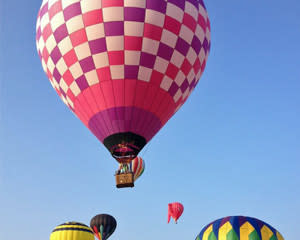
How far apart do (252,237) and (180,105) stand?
20.3ft

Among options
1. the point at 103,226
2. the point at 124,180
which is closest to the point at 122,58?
the point at 124,180

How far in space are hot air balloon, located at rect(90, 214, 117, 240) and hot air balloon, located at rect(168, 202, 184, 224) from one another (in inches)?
205

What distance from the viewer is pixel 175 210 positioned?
2877cm

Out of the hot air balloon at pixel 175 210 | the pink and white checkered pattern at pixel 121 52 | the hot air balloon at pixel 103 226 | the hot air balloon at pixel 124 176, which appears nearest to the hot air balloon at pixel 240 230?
the hot air balloon at pixel 124 176

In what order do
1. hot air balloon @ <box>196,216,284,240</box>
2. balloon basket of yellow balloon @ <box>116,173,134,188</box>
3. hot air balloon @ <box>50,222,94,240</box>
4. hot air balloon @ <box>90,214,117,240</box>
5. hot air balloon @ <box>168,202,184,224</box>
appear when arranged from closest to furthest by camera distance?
balloon basket of yellow balloon @ <box>116,173,134,188</box> < hot air balloon @ <box>196,216,284,240</box> < hot air balloon @ <box>50,222,94,240</box> < hot air balloon @ <box>90,214,117,240</box> < hot air balloon @ <box>168,202,184,224</box>

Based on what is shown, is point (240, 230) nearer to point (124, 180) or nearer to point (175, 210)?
point (124, 180)

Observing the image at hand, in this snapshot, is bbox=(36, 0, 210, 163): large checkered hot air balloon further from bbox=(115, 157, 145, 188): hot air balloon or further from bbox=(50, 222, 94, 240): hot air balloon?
bbox=(50, 222, 94, 240): hot air balloon

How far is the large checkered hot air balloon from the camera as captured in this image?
10500mm

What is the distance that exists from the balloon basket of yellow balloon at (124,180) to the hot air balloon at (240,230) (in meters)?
5.96

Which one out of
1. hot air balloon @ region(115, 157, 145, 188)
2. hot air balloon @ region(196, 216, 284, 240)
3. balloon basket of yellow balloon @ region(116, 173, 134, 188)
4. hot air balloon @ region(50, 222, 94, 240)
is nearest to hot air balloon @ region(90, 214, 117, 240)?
hot air balloon @ region(50, 222, 94, 240)

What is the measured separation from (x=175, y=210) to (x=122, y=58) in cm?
2014

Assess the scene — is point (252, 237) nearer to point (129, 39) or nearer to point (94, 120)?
point (94, 120)

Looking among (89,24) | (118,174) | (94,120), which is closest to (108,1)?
(89,24)

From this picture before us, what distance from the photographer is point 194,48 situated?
11453mm
